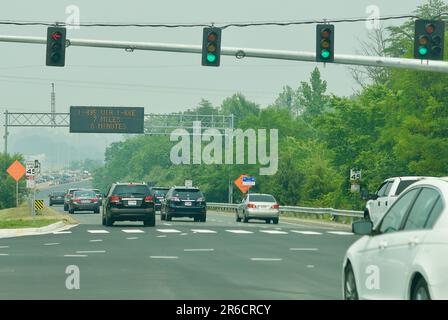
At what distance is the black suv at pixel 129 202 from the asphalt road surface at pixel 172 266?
6292 mm

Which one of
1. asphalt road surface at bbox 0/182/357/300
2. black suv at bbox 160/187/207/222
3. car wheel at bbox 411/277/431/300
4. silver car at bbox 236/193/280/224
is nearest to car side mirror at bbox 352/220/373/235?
car wheel at bbox 411/277/431/300

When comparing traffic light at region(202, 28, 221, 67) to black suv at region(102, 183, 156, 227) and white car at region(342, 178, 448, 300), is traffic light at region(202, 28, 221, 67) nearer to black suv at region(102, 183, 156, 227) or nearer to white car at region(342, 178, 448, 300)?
black suv at region(102, 183, 156, 227)

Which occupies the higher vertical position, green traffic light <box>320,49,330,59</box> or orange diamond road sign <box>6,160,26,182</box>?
green traffic light <box>320,49,330,59</box>

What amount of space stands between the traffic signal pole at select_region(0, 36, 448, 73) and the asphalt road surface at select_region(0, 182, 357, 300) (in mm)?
5292

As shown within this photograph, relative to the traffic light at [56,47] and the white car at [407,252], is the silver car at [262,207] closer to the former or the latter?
the traffic light at [56,47]

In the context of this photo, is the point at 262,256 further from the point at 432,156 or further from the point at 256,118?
the point at 256,118

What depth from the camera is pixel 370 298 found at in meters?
11.3

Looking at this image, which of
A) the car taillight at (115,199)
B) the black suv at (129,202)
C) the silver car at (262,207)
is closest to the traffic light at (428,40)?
the black suv at (129,202)

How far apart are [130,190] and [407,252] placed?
35.1m

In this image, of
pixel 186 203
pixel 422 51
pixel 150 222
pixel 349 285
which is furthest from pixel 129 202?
pixel 349 285

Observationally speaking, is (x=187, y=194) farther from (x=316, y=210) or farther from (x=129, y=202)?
(x=316, y=210)

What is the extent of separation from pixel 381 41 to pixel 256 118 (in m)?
14.9

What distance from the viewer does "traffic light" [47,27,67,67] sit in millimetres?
33469
